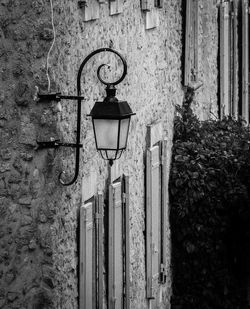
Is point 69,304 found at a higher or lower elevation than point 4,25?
lower

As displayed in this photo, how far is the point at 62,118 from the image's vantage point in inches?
279

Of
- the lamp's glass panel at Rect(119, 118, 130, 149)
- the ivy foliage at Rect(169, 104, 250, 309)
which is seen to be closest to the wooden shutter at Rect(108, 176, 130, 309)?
the lamp's glass panel at Rect(119, 118, 130, 149)

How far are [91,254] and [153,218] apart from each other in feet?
8.32

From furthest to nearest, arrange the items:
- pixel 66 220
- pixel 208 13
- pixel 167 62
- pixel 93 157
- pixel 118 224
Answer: pixel 208 13, pixel 167 62, pixel 118 224, pixel 93 157, pixel 66 220

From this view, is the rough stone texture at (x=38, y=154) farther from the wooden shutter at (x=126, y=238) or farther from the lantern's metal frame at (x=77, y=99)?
the wooden shutter at (x=126, y=238)

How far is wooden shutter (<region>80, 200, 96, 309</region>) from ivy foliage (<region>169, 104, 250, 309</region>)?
3315mm

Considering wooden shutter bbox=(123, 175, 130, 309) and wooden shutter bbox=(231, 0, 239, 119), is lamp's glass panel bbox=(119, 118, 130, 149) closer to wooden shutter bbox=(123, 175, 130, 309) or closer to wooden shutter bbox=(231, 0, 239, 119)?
wooden shutter bbox=(123, 175, 130, 309)

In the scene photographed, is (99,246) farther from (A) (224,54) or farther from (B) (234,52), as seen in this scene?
(B) (234,52)

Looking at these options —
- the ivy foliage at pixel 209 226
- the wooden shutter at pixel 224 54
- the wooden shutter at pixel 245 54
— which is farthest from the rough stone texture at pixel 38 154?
the wooden shutter at pixel 245 54

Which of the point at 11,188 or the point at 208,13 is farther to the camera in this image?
the point at 208,13

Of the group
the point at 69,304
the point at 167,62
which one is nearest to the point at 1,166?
the point at 69,304

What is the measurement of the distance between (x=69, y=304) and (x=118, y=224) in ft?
4.81

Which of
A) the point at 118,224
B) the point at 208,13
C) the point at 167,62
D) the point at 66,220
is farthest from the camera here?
the point at 208,13

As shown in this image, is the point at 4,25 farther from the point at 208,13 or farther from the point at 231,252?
the point at 208,13
